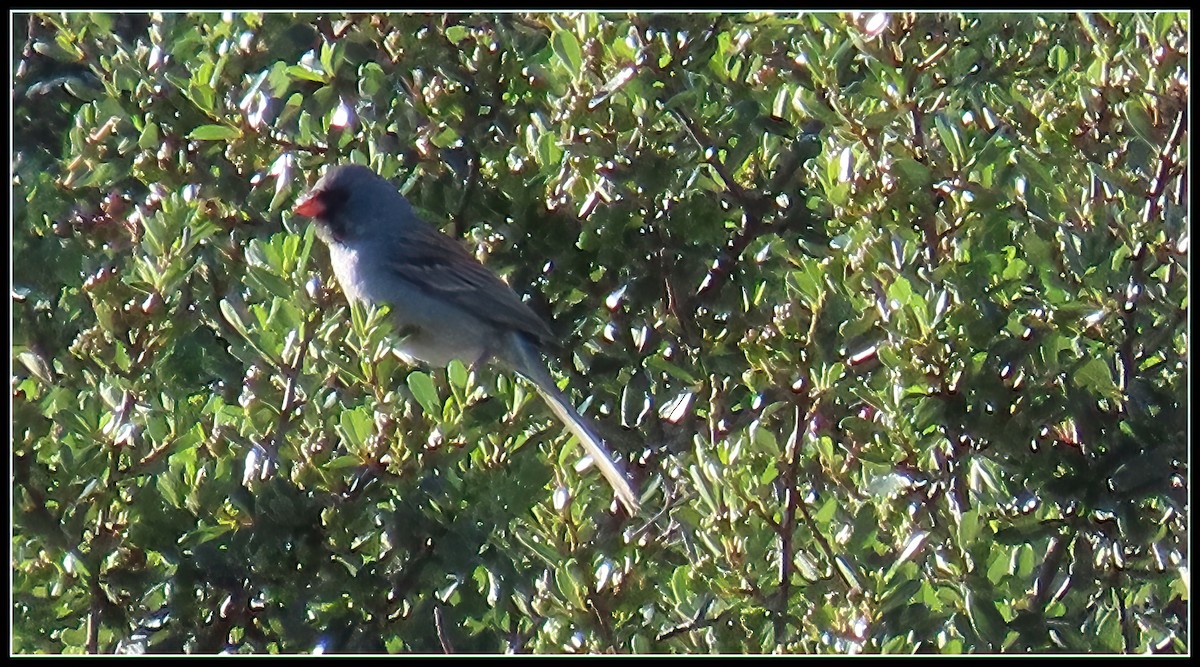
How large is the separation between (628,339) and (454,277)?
136 centimetres

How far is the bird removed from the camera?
18.4 feet

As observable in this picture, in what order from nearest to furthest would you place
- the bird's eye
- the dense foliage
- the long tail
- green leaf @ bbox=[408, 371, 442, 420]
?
green leaf @ bbox=[408, 371, 442, 420]
the dense foliage
the long tail
the bird's eye

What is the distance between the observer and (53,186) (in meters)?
4.55

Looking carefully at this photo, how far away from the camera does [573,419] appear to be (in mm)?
4641

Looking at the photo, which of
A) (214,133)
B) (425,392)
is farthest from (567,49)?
(425,392)

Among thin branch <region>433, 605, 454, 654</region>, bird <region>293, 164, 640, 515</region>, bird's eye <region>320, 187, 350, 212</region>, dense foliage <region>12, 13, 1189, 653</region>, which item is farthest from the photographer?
bird <region>293, 164, 640, 515</region>

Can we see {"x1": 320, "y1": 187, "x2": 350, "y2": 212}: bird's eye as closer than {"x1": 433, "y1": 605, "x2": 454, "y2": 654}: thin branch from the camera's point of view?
No

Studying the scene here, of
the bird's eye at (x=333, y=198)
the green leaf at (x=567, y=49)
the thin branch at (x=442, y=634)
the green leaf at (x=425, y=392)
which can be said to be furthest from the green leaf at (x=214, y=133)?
the thin branch at (x=442, y=634)

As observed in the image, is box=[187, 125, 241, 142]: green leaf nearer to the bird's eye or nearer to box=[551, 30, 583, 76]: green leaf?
the bird's eye

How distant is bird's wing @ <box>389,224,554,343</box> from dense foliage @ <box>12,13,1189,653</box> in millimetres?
569

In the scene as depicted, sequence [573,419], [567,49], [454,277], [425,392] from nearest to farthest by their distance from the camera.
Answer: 1. [425,392]
2. [567,49]
3. [573,419]
4. [454,277]

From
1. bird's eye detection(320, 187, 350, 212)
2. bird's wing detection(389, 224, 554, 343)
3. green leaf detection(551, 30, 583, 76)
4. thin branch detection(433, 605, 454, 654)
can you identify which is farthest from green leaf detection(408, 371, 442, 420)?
bird's eye detection(320, 187, 350, 212)

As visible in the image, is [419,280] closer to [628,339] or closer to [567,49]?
[628,339]

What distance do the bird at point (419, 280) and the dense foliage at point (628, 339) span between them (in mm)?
547
